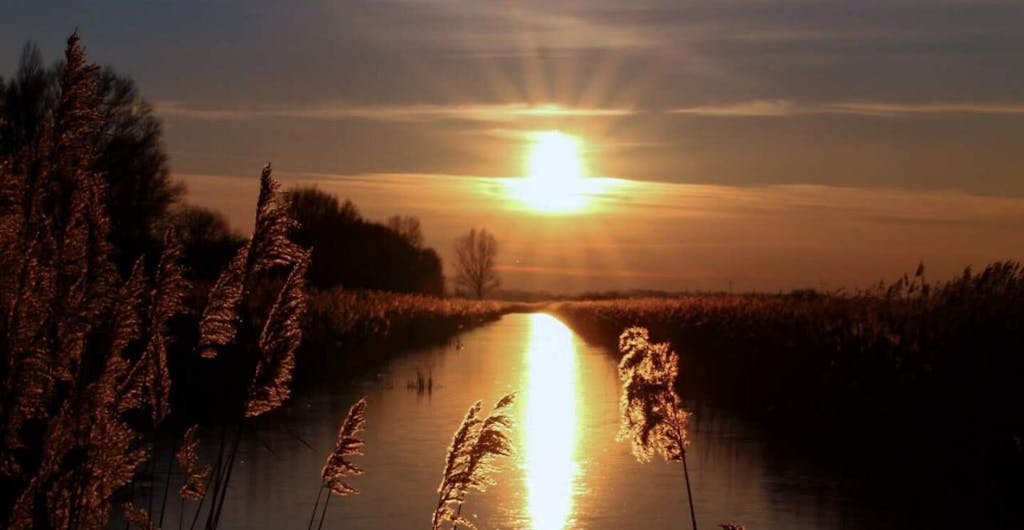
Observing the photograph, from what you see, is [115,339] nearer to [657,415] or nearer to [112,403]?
[112,403]

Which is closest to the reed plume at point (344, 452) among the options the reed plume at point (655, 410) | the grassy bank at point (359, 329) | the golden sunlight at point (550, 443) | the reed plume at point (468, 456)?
the reed plume at point (468, 456)

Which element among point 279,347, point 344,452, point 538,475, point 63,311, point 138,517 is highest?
point 63,311

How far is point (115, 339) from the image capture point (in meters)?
4.04

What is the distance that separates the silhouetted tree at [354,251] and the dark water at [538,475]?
42970 millimetres

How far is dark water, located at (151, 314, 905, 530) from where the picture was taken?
33.0 feet

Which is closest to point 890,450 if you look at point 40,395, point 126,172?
point 40,395

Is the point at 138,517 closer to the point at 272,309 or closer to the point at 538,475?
A: the point at 272,309

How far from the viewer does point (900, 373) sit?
13469 mm

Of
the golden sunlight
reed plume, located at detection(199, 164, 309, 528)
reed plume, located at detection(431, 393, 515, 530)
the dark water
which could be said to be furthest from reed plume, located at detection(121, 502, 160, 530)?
the golden sunlight

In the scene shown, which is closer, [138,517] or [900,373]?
[138,517]

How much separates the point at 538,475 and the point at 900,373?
4.11 meters

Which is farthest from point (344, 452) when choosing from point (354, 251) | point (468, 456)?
point (354, 251)

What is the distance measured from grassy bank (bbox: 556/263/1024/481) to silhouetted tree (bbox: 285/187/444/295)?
42307 millimetres

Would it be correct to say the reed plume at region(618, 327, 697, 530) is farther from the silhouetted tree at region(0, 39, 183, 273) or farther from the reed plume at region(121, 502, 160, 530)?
the silhouetted tree at region(0, 39, 183, 273)
